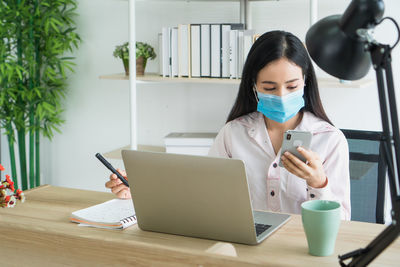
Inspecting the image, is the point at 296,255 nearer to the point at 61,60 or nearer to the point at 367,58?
the point at 367,58

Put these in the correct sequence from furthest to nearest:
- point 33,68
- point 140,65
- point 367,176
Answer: point 33,68 < point 140,65 < point 367,176

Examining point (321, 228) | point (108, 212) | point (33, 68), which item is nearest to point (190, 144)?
point (33, 68)

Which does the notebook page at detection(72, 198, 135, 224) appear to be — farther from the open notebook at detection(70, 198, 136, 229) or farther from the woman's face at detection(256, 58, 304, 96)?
the woman's face at detection(256, 58, 304, 96)

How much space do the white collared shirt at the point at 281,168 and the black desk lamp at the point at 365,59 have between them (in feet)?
2.43

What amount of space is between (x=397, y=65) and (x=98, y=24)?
179cm

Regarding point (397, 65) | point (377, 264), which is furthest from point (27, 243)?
point (397, 65)

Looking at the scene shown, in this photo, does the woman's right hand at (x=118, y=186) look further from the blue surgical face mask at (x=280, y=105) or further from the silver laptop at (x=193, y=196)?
the blue surgical face mask at (x=280, y=105)

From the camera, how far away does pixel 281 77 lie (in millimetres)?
1845

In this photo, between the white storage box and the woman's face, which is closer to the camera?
the woman's face

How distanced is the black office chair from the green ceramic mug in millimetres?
790

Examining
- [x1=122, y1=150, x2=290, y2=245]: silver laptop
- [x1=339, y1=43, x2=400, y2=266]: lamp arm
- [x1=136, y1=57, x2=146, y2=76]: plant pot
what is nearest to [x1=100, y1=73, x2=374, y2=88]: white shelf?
[x1=136, y1=57, x2=146, y2=76]: plant pot

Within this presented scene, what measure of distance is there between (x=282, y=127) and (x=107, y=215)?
2.44ft

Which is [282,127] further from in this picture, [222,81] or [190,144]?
[190,144]

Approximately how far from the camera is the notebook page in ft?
4.85
